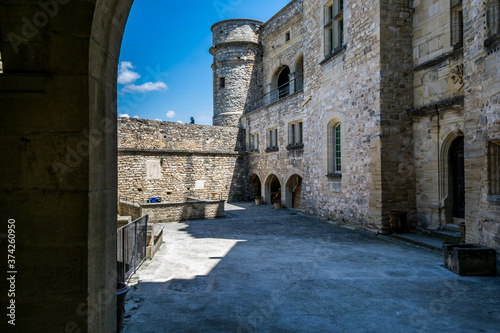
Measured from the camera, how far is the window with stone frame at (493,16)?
5480mm

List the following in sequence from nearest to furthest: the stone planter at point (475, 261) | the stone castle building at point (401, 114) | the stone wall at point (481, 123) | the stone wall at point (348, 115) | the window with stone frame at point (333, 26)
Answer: the stone planter at point (475, 261) < the stone wall at point (481, 123) < the stone castle building at point (401, 114) < the stone wall at point (348, 115) < the window with stone frame at point (333, 26)

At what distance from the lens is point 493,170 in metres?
5.56

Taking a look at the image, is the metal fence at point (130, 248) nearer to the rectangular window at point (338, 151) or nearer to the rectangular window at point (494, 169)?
the rectangular window at point (494, 169)

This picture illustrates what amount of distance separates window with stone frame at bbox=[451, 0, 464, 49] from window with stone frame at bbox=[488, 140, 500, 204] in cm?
315

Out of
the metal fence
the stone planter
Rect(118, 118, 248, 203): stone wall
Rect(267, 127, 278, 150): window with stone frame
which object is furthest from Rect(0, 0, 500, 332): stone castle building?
the metal fence

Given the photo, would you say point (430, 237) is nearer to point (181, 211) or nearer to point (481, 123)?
point (481, 123)

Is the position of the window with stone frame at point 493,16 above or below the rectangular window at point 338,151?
above

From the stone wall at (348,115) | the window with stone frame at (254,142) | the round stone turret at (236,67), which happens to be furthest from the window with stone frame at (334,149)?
the round stone turret at (236,67)

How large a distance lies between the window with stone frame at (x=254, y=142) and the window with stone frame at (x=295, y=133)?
3539 millimetres

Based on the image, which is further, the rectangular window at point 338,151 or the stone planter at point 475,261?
the rectangular window at point 338,151

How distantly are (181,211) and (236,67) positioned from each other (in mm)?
12550

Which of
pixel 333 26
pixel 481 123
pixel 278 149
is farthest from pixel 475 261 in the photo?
pixel 278 149

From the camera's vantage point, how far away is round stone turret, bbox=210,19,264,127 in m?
21.0

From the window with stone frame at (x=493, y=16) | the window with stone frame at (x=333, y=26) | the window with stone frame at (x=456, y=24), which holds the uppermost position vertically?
the window with stone frame at (x=333, y=26)
